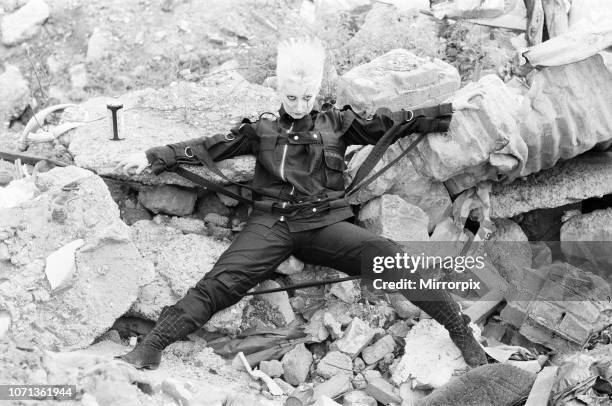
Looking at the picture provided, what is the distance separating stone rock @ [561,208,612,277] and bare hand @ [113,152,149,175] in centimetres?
305

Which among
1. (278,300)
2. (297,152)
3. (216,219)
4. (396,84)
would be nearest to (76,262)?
(216,219)

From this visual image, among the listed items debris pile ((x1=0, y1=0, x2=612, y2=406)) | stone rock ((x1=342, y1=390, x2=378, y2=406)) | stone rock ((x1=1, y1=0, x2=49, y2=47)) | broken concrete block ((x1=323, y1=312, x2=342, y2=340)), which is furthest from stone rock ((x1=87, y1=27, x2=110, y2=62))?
stone rock ((x1=342, y1=390, x2=378, y2=406))

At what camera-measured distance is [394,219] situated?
552 centimetres

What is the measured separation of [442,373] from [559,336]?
97cm

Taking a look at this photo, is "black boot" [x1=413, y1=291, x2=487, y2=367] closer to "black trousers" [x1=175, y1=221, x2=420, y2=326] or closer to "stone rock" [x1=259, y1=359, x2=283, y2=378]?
"black trousers" [x1=175, y1=221, x2=420, y2=326]

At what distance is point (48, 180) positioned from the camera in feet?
16.7

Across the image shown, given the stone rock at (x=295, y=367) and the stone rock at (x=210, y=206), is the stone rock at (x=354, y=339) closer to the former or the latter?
the stone rock at (x=295, y=367)

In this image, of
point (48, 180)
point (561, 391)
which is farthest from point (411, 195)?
point (48, 180)

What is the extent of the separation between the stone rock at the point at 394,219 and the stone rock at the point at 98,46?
2.76 meters

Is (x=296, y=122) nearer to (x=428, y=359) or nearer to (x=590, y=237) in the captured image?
(x=428, y=359)

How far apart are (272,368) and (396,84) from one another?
206 cm

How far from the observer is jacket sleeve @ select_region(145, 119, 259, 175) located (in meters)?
5.08

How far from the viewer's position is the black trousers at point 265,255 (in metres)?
4.80

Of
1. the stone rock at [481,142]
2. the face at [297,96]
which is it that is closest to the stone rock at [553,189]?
A: the stone rock at [481,142]
